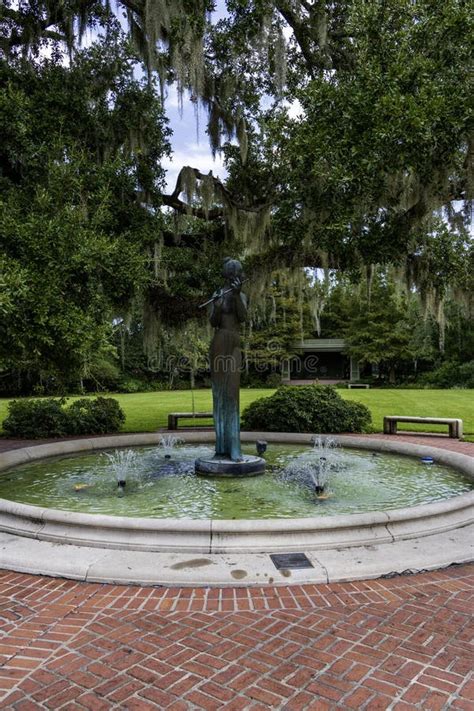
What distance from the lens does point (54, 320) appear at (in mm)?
6426

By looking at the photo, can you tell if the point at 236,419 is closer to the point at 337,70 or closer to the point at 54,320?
the point at 54,320

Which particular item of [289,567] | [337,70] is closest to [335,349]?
[337,70]

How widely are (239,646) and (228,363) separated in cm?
428

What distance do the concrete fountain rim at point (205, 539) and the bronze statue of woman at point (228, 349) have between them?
2621 mm

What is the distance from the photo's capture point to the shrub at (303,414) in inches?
438

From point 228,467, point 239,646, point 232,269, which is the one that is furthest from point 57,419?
point 239,646

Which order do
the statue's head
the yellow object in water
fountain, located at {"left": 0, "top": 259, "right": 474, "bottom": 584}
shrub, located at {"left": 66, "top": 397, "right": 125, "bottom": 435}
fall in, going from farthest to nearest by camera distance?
1. shrub, located at {"left": 66, "top": 397, "right": 125, "bottom": 435}
2. the statue's head
3. the yellow object in water
4. fountain, located at {"left": 0, "top": 259, "right": 474, "bottom": 584}

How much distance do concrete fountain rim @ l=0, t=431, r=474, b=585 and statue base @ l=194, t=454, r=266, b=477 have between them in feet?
8.06

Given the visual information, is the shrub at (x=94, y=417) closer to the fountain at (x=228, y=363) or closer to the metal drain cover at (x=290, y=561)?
the fountain at (x=228, y=363)

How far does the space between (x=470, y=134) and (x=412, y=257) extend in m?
3.72

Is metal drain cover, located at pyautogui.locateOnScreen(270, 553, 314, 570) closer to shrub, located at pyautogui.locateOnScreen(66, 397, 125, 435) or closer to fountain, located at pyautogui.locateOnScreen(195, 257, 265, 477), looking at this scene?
fountain, located at pyautogui.locateOnScreen(195, 257, 265, 477)

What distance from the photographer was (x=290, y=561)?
400 centimetres

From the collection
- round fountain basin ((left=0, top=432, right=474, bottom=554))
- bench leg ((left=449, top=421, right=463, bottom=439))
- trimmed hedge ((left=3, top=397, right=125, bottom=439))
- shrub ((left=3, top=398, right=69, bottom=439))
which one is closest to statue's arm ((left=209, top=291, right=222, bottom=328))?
round fountain basin ((left=0, top=432, right=474, bottom=554))

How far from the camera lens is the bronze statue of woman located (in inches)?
270
